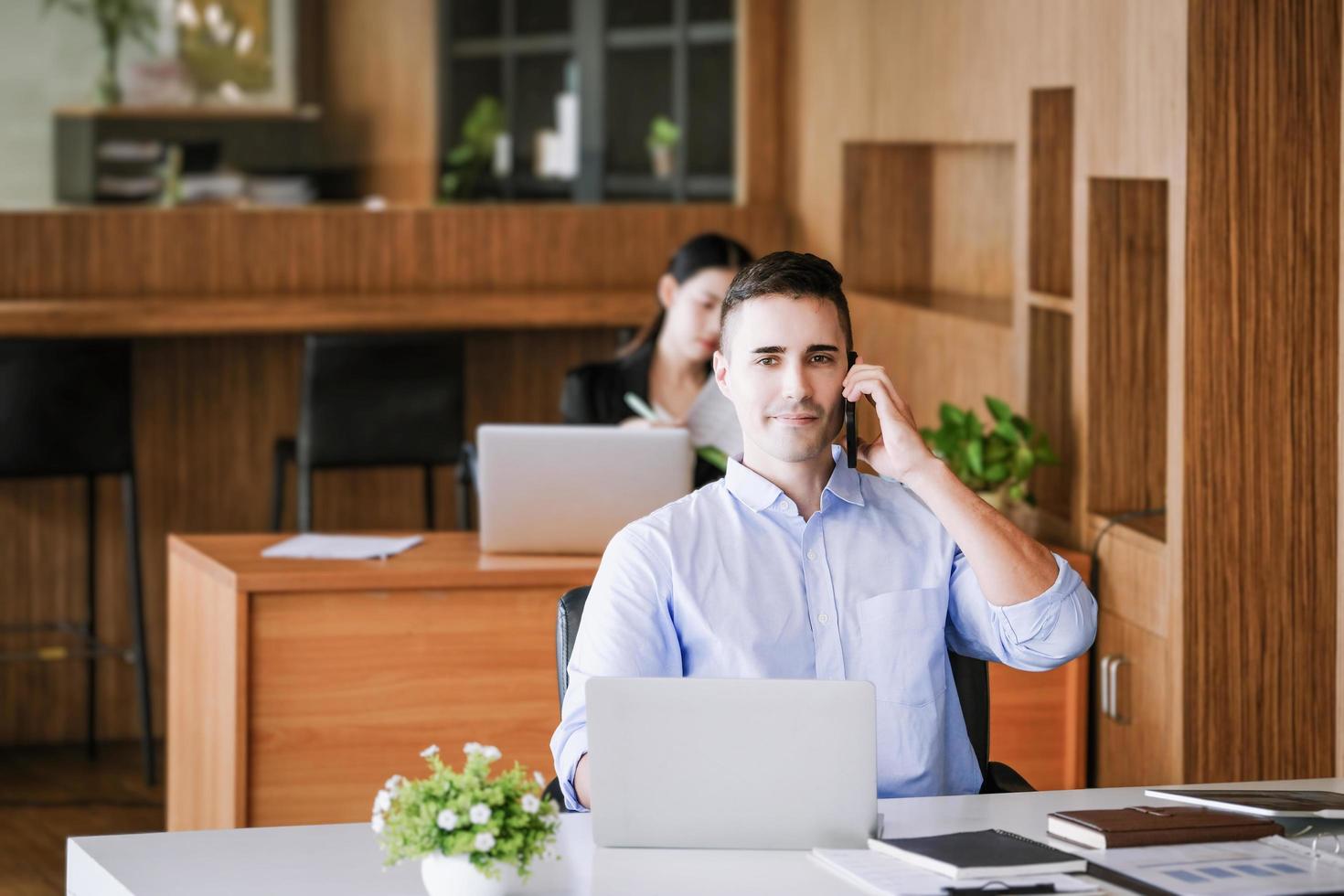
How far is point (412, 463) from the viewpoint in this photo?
4867 millimetres

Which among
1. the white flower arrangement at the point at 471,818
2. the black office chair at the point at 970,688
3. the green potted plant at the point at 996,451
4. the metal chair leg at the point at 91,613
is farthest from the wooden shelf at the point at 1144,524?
the metal chair leg at the point at 91,613

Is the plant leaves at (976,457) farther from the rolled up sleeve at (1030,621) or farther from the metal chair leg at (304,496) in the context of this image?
the metal chair leg at (304,496)

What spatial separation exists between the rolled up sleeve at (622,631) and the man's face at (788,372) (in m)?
0.20

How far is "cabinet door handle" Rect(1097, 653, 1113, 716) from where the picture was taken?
11.6 ft

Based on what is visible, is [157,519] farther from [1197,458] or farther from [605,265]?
[1197,458]

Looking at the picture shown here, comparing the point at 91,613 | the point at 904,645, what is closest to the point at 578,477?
the point at 904,645

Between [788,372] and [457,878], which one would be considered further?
[788,372]

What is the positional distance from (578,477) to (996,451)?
2.85ft

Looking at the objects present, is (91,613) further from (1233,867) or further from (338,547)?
(1233,867)

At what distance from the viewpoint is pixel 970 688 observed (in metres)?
2.47

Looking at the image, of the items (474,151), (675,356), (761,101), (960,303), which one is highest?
(761,101)

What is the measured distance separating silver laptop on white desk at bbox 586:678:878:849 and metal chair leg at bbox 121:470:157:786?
3.13 m

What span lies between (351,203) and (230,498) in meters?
0.90

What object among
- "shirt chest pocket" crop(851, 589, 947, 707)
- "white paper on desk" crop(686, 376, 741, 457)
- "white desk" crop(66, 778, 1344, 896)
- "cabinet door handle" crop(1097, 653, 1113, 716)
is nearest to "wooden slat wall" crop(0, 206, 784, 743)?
"white paper on desk" crop(686, 376, 741, 457)
